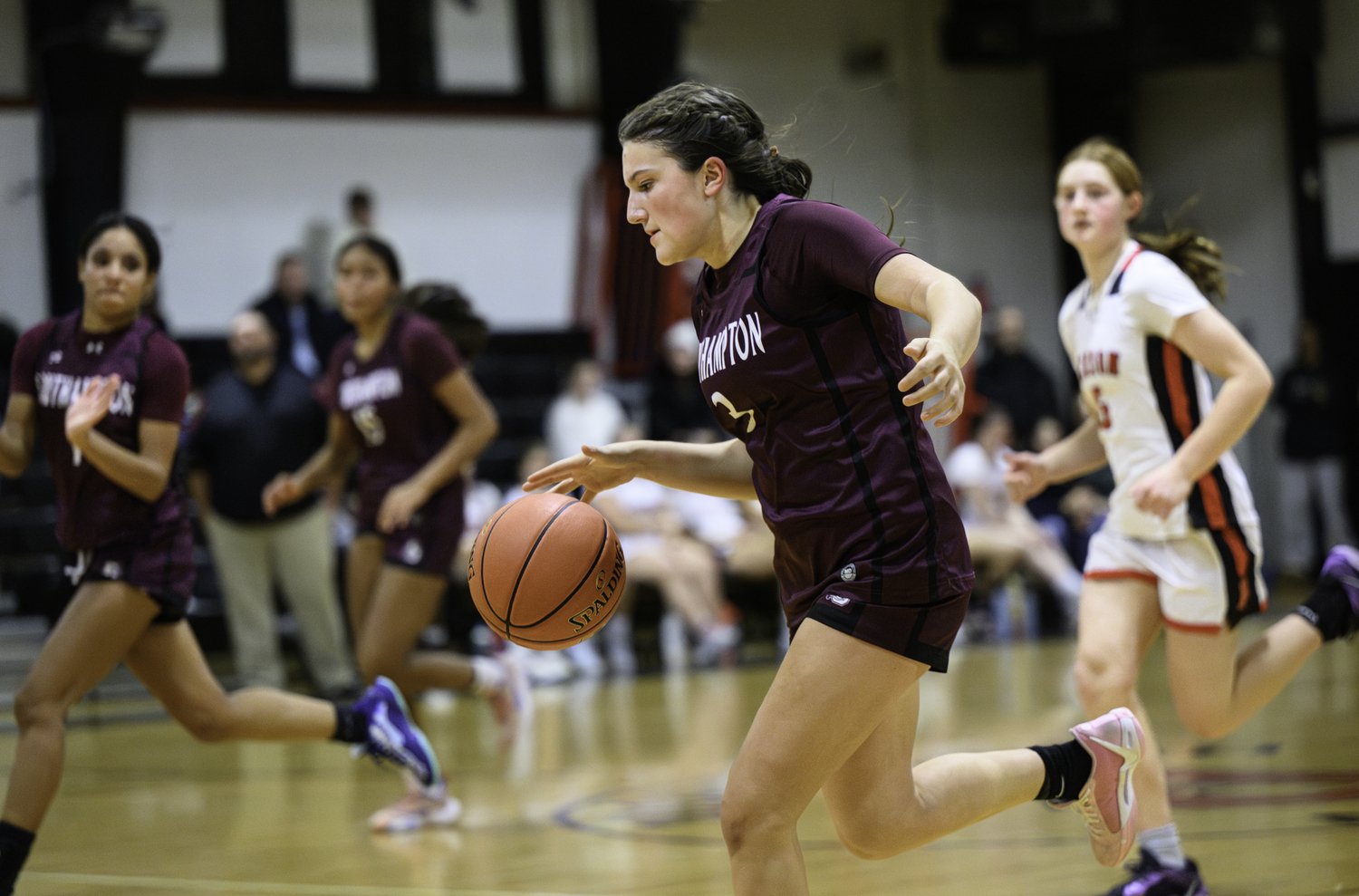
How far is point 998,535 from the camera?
10602 mm

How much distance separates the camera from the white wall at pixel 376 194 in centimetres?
1245

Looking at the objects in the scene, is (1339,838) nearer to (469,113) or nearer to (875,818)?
(875,818)

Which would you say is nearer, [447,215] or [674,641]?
[674,641]

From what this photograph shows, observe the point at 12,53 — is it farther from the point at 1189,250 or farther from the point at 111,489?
the point at 1189,250

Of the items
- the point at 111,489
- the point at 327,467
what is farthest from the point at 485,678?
the point at 111,489

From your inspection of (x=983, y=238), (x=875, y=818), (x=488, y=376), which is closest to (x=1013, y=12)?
(x=983, y=238)

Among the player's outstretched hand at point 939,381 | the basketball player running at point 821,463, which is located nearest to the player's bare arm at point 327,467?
the basketball player running at point 821,463

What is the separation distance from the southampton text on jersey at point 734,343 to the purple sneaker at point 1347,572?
2.35 metres

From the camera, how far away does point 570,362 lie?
12.7 meters

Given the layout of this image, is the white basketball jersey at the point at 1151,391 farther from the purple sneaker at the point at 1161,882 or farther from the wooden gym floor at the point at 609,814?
the wooden gym floor at the point at 609,814

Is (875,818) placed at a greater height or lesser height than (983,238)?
lesser

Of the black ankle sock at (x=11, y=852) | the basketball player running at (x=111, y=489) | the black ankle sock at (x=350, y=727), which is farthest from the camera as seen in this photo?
the black ankle sock at (x=350, y=727)

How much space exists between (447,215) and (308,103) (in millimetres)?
1551

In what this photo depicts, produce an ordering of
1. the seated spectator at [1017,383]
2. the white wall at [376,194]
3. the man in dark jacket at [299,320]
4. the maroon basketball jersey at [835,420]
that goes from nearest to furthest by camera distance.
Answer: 1. the maroon basketball jersey at [835,420]
2. the man in dark jacket at [299,320]
3. the white wall at [376,194]
4. the seated spectator at [1017,383]
